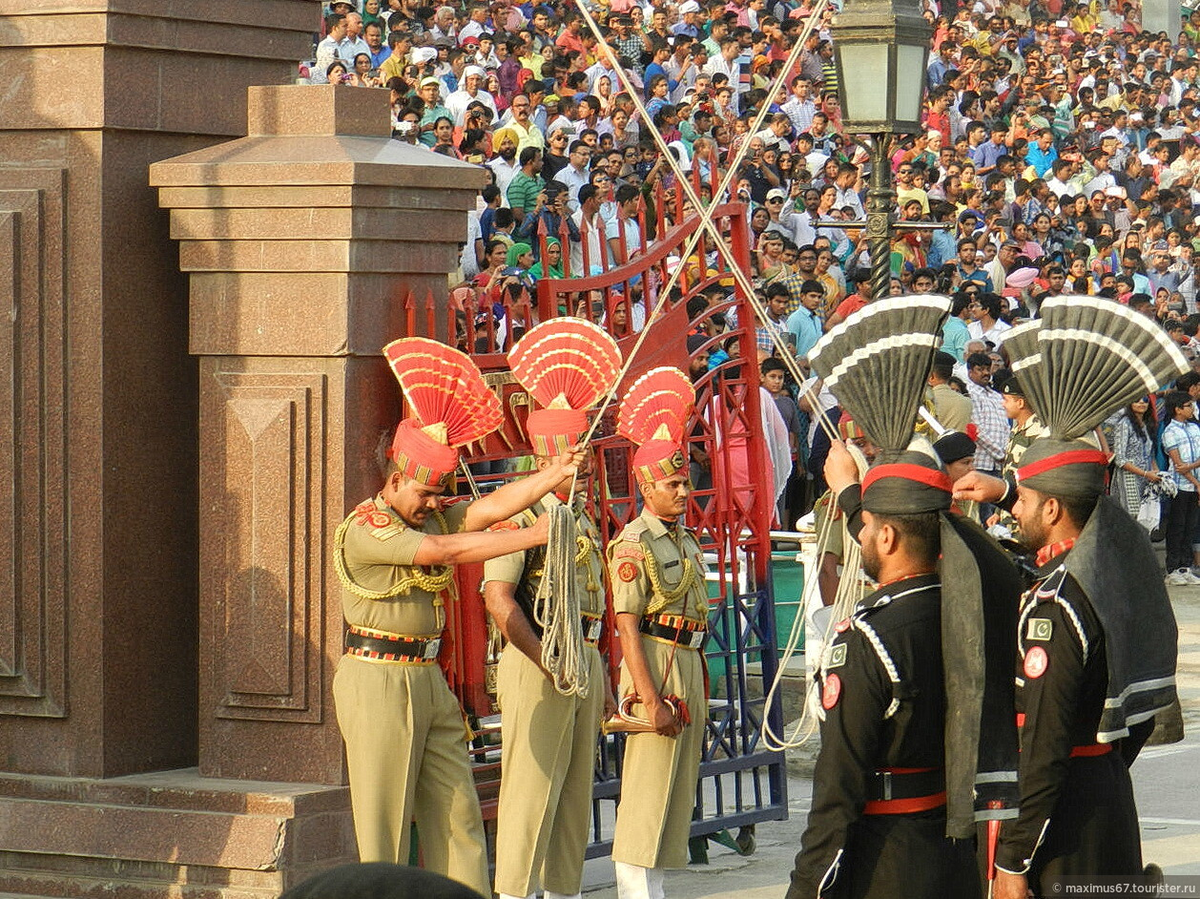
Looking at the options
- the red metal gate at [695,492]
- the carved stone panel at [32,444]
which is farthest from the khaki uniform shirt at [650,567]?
the carved stone panel at [32,444]

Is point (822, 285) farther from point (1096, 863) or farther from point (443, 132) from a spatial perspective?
point (1096, 863)

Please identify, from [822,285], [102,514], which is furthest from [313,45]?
[822,285]

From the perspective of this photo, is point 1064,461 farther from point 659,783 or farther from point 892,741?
point 659,783

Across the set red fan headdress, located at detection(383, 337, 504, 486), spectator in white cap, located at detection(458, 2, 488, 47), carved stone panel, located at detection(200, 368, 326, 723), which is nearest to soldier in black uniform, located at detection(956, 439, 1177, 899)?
red fan headdress, located at detection(383, 337, 504, 486)

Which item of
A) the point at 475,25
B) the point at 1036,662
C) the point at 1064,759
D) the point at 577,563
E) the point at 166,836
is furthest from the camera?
the point at 475,25

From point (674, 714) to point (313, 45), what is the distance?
2.72m

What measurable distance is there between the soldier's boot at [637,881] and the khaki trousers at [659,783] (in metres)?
0.03

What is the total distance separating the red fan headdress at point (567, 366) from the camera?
6.87 meters

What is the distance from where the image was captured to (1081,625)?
5.36 m

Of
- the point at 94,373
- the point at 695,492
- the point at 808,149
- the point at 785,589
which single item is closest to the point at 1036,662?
the point at 695,492

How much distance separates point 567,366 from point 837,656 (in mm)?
2371

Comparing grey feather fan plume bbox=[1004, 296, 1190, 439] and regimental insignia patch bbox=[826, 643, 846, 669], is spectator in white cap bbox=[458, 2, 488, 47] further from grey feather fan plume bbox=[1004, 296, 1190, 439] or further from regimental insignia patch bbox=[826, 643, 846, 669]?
regimental insignia patch bbox=[826, 643, 846, 669]

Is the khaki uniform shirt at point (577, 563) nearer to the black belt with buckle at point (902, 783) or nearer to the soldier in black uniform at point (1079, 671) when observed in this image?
the soldier in black uniform at point (1079, 671)

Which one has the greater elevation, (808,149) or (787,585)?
(808,149)
